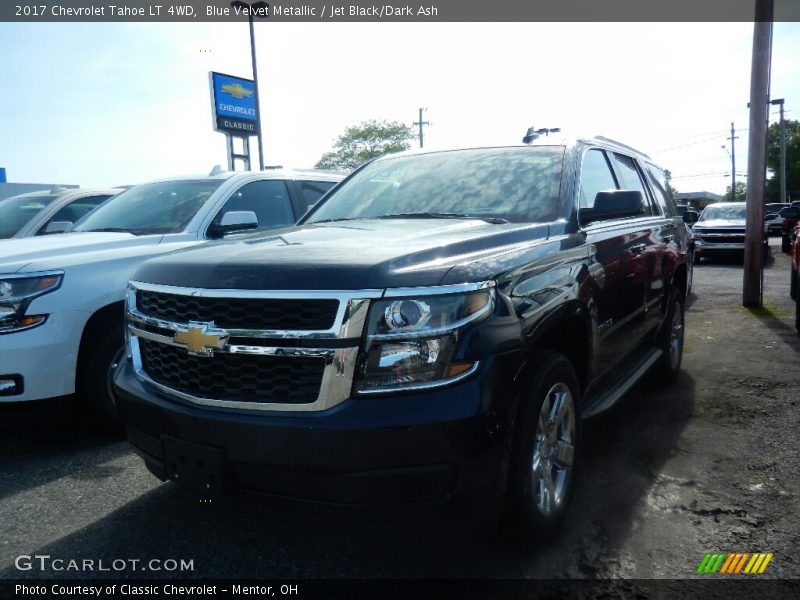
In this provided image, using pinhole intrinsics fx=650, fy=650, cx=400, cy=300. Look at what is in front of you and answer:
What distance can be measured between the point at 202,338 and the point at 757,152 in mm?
9262

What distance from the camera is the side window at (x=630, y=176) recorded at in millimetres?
4520

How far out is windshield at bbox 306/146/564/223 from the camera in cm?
339

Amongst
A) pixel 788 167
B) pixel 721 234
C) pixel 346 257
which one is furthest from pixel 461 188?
pixel 788 167

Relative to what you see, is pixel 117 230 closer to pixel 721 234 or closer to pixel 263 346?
pixel 263 346

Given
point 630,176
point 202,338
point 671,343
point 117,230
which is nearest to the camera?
point 202,338

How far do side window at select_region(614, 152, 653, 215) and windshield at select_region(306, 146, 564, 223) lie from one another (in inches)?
41.8

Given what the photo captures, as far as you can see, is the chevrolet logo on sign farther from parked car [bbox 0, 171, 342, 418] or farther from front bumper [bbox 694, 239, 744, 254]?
parked car [bbox 0, 171, 342, 418]

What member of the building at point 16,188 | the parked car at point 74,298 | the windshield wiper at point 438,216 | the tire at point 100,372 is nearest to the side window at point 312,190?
the parked car at point 74,298

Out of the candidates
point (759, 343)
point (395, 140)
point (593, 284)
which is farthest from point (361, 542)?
point (395, 140)

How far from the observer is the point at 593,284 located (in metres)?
3.29

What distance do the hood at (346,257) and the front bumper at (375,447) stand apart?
40 centimetres

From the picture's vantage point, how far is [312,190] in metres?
6.34

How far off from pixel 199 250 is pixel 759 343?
6.16 metres
